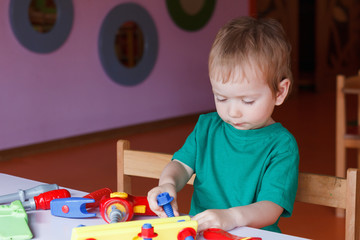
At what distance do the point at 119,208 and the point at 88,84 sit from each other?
3.18m

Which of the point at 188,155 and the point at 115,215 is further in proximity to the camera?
the point at 188,155

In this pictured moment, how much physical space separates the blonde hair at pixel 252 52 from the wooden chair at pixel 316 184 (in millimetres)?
192

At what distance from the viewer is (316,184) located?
0.93 m

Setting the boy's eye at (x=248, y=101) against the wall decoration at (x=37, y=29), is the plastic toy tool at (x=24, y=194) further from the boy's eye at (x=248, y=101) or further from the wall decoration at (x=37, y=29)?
the wall decoration at (x=37, y=29)

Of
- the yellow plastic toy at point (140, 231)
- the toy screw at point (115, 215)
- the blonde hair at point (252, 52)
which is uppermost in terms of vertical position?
the blonde hair at point (252, 52)

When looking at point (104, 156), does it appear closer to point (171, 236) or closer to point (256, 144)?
A: point (256, 144)

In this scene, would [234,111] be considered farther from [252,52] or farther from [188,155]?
[188,155]

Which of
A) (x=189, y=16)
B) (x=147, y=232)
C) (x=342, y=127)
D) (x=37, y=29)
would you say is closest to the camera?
Answer: (x=147, y=232)

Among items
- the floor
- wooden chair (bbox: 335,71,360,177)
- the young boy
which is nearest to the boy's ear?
the young boy

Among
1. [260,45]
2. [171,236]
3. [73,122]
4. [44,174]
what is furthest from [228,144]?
[73,122]

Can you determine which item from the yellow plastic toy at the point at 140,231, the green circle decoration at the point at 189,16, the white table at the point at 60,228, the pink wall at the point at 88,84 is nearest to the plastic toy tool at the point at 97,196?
the white table at the point at 60,228

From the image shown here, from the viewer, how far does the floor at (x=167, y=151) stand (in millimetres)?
2291

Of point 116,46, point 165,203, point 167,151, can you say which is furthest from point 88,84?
point 165,203

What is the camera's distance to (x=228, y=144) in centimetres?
98
